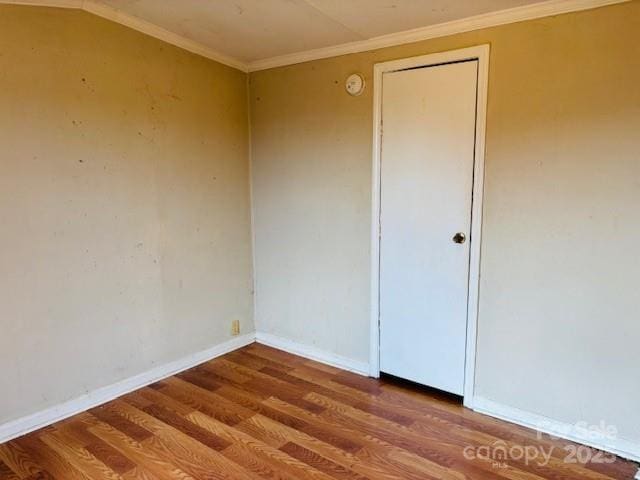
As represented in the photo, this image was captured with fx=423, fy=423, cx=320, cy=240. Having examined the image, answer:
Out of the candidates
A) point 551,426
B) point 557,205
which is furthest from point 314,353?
point 557,205

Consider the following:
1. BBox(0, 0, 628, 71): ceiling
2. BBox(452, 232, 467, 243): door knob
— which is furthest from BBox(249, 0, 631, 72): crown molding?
BBox(452, 232, 467, 243): door knob

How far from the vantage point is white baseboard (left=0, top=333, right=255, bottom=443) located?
2229 millimetres

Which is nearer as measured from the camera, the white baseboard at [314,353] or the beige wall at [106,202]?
the beige wall at [106,202]

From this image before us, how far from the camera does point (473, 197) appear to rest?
2.42 metres

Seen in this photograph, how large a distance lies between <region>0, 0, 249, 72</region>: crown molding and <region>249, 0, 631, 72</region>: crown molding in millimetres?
284

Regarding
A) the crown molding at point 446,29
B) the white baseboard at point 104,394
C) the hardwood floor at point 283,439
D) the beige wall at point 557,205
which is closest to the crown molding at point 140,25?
the crown molding at point 446,29

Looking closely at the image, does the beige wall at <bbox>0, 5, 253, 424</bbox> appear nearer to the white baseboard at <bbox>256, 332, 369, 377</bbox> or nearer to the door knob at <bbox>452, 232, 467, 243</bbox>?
the white baseboard at <bbox>256, 332, 369, 377</bbox>

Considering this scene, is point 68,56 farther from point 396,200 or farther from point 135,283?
point 396,200

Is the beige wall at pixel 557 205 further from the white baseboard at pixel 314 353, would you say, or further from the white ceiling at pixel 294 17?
the white baseboard at pixel 314 353

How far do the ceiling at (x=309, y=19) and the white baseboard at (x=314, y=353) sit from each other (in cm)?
215

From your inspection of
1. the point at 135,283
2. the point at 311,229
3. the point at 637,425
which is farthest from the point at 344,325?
the point at 637,425

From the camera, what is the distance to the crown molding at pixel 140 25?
221 cm

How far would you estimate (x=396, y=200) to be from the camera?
2.71 meters

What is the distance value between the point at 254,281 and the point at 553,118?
2418 mm
